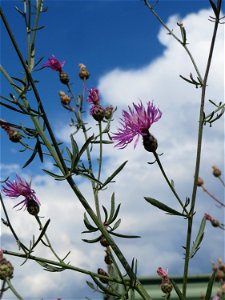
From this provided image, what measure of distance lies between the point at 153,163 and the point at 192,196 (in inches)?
6.5

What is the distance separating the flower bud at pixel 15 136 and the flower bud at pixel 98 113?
1.19 ft

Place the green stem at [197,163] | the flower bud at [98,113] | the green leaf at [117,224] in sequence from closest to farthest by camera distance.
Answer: the green stem at [197,163]
the green leaf at [117,224]
the flower bud at [98,113]

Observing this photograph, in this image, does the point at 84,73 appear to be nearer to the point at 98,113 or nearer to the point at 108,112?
the point at 108,112

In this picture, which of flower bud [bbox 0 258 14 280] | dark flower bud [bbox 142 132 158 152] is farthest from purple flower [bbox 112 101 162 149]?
flower bud [bbox 0 258 14 280]

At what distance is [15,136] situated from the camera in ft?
7.38

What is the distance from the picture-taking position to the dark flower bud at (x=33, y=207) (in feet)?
6.95

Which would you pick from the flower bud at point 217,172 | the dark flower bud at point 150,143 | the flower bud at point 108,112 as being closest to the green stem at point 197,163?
the dark flower bud at point 150,143

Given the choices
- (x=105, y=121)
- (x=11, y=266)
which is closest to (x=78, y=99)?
(x=105, y=121)

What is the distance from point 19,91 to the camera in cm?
185

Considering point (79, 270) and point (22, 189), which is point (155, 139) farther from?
point (22, 189)

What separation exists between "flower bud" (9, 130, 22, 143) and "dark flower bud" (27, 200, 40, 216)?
267mm

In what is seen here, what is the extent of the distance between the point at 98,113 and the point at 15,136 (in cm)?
39

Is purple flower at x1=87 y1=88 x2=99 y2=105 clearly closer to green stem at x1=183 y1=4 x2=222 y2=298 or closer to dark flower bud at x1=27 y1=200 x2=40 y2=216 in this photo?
dark flower bud at x1=27 y1=200 x2=40 y2=216

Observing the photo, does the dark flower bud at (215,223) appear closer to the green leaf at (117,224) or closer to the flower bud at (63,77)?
the flower bud at (63,77)
